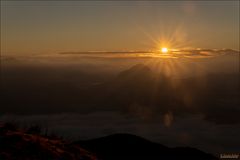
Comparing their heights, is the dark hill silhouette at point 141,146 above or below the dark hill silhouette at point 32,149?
above

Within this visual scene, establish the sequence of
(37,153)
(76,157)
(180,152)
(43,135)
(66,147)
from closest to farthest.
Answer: (37,153), (76,157), (66,147), (43,135), (180,152)

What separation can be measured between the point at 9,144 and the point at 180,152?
30.8m

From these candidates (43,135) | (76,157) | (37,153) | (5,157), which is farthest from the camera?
(43,135)

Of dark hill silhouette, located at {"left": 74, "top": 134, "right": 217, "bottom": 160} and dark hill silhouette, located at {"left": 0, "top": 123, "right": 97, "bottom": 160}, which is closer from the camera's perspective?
dark hill silhouette, located at {"left": 0, "top": 123, "right": 97, "bottom": 160}

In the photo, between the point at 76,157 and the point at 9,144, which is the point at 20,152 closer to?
the point at 9,144

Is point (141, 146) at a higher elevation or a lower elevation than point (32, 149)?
higher

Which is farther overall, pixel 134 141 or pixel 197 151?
pixel 134 141

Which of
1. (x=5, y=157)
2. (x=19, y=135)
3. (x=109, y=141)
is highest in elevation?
(x=109, y=141)

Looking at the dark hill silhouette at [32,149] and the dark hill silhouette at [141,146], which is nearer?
the dark hill silhouette at [32,149]

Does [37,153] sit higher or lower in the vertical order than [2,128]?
lower

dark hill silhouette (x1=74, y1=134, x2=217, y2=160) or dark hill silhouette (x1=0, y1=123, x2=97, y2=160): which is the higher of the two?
dark hill silhouette (x1=74, y1=134, x2=217, y2=160)

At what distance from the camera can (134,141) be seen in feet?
167

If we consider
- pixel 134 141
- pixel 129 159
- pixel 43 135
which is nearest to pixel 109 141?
pixel 134 141

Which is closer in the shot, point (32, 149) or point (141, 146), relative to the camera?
point (32, 149)
